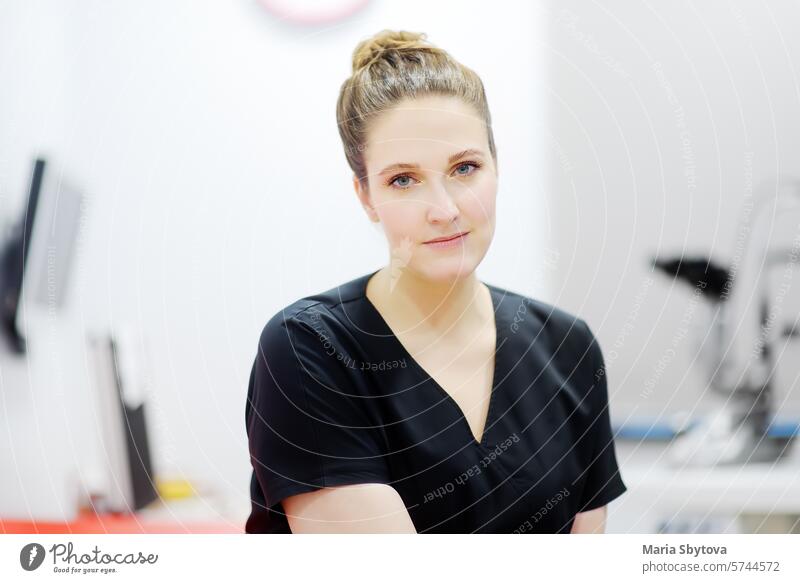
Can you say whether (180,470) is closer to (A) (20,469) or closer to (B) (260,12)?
(A) (20,469)

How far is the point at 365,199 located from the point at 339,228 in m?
0.05

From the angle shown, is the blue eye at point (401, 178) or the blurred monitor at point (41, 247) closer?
the blue eye at point (401, 178)

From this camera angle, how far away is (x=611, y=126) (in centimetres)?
84

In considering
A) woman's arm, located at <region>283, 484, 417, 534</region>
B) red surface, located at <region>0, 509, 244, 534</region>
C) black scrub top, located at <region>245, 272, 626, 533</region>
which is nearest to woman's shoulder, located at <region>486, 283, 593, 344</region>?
black scrub top, located at <region>245, 272, 626, 533</region>

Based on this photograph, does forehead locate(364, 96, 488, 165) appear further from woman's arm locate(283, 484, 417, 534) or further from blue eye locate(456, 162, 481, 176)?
woman's arm locate(283, 484, 417, 534)

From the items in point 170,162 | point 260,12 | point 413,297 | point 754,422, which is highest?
Answer: point 260,12

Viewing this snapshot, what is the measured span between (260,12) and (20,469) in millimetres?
545

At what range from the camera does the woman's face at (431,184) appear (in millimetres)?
727

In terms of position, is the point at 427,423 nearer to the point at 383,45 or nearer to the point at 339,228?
the point at 339,228

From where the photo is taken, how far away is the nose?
74 centimetres

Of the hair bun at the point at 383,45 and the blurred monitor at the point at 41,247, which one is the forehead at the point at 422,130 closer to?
the hair bun at the point at 383,45

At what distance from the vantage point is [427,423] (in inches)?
29.8

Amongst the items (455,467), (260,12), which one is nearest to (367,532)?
(455,467)

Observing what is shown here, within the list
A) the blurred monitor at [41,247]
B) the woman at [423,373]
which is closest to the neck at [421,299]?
the woman at [423,373]
